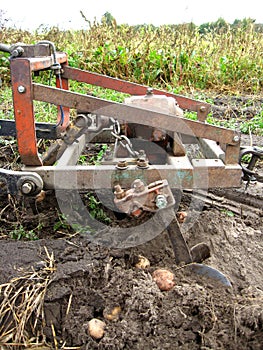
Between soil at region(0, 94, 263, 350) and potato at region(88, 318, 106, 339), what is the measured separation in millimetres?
23

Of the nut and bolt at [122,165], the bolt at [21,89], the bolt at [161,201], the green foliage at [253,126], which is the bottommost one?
the green foliage at [253,126]

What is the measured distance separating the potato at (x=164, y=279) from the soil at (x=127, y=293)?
0.04m

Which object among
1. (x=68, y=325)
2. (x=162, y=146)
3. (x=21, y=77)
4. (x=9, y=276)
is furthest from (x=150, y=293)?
(x=21, y=77)

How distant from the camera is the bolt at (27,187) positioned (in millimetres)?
2428

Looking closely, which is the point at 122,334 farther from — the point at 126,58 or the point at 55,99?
the point at 126,58

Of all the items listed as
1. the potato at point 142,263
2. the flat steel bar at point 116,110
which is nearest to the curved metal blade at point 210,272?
the potato at point 142,263

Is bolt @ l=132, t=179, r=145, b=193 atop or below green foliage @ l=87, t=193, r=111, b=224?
atop

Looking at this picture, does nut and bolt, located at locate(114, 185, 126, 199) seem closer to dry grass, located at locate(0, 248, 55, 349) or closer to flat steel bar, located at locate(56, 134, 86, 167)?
flat steel bar, located at locate(56, 134, 86, 167)

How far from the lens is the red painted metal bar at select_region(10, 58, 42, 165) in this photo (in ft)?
7.72

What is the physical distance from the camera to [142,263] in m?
2.51

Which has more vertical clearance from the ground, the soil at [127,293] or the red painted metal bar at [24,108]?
the red painted metal bar at [24,108]

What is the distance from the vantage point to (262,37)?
895 cm

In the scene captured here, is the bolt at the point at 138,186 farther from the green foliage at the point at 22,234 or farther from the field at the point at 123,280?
the green foliage at the point at 22,234

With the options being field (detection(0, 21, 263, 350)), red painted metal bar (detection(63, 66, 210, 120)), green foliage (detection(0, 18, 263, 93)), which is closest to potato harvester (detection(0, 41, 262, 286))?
field (detection(0, 21, 263, 350))
